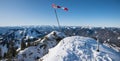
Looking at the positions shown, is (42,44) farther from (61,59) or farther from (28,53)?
(61,59)

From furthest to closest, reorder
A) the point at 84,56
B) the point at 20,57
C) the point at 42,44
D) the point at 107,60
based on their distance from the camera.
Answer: the point at 42,44
the point at 20,57
the point at 84,56
the point at 107,60

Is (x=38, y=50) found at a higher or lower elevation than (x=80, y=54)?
lower

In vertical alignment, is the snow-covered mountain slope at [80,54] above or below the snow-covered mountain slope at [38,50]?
above

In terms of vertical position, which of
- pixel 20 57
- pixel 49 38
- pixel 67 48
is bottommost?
pixel 20 57

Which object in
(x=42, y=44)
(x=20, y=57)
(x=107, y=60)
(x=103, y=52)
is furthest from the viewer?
(x=42, y=44)

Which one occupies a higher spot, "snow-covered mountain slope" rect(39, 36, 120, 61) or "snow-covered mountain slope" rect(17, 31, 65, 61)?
"snow-covered mountain slope" rect(39, 36, 120, 61)

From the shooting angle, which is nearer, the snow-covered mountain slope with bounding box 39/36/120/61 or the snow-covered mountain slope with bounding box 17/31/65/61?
the snow-covered mountain slope with bounding box 39/36/120/61

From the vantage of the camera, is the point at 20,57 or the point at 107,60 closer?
the point at 107,60

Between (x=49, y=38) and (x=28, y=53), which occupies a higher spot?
(x=49, y=38)

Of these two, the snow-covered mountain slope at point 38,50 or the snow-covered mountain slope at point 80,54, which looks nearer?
the snow-covered mountain slope at point 80,54

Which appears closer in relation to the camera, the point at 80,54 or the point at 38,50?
the point at 80,54

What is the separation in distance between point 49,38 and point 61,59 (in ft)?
209

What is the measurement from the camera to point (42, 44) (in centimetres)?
8144

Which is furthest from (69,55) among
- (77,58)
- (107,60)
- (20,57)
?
(20,57)
